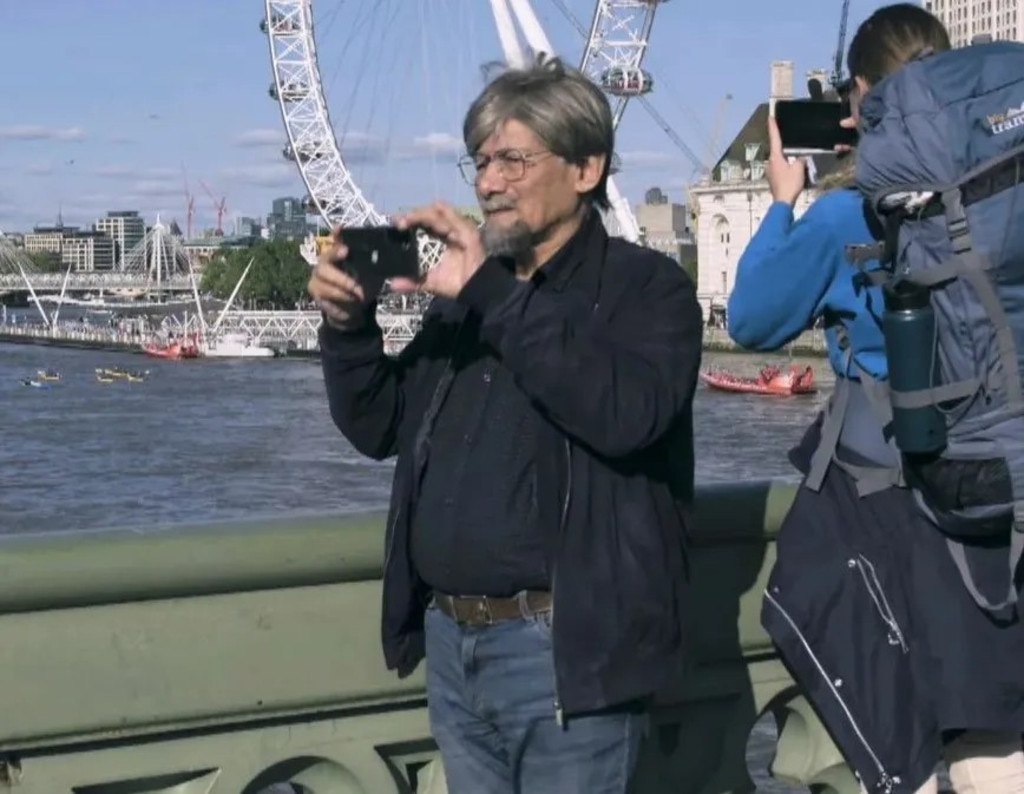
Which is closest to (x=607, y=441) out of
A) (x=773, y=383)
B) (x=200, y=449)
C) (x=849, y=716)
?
(x=849, y=716)

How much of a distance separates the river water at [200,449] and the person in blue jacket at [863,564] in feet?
44.5

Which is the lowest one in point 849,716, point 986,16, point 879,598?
point 849,716

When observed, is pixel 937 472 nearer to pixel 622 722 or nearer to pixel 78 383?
pixel 622 722

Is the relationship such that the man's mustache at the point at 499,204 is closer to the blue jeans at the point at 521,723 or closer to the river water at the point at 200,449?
the blue jeans at the point at 521,723

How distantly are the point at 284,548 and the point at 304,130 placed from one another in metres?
50.7

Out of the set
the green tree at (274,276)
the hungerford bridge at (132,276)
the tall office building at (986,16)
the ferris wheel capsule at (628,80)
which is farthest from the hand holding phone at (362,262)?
the hungerford bridge at (132,276)

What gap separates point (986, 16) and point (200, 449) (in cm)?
8583

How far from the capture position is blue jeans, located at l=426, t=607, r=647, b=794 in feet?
6.31

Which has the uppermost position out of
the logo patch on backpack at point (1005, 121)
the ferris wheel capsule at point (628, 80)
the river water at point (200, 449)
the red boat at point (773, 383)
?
the ferris wheel capsule at point (628, 80)

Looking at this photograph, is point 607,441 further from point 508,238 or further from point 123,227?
point 123,227

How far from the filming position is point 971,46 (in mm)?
2004

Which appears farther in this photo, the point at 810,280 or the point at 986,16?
the point at 986,16

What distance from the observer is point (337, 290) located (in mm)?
2021

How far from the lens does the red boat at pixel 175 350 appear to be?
68312mm
